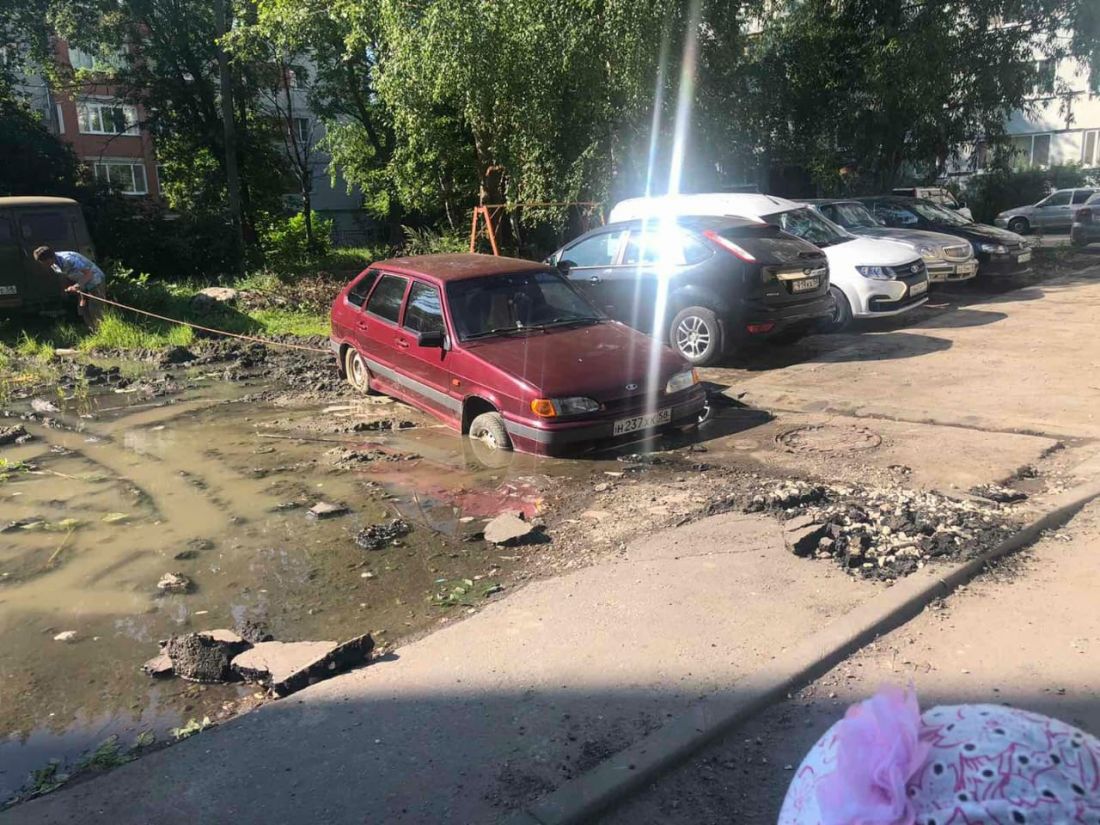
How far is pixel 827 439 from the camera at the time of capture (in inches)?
288

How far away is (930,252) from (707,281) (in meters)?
5.27

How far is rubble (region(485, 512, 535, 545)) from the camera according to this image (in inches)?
221

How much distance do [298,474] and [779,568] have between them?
4178mm

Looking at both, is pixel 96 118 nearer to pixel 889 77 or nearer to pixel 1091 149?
pixel 889 77

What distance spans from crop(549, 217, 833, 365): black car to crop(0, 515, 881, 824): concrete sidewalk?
5.36m

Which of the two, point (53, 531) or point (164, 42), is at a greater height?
point (164, 42)

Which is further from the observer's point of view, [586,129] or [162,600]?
[586,129]

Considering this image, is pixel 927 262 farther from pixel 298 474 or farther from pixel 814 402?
pixel 298 474

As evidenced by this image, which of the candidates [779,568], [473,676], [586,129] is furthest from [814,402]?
[586,129]

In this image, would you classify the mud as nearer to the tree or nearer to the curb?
the curb

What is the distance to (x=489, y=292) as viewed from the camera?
26.5ft

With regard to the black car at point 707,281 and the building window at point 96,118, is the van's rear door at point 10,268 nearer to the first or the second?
the black car at point 707,281

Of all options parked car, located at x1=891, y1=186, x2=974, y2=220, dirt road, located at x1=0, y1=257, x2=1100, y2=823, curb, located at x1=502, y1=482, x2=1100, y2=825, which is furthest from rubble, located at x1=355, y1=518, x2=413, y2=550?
parked car, located at x1=891, y1=186, x2=974, y2=220

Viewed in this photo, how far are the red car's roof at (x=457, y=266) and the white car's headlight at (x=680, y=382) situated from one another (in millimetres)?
1900
